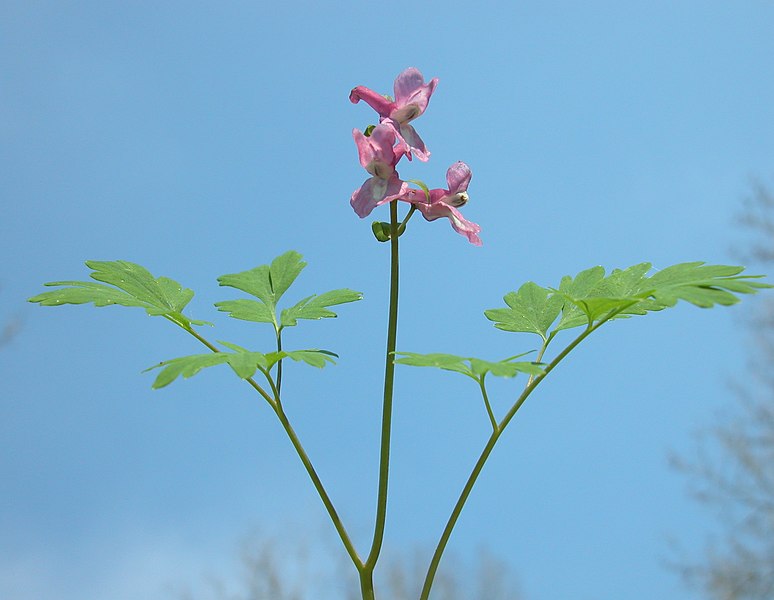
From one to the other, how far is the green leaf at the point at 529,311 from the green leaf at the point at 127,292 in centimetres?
63

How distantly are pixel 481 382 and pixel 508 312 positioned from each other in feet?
1.34

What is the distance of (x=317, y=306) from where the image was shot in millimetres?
1585

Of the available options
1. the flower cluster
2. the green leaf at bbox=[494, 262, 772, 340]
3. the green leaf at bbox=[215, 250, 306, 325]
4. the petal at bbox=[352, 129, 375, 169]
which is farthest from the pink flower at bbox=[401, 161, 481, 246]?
the green leaf at bbox=[215, 250, 306, 325]

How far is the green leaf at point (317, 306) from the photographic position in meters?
1.55

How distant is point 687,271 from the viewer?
1.40m

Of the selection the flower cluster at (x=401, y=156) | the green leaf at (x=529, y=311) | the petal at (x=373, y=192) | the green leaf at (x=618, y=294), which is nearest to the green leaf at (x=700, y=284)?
the green leaf at (x=618, y=294)

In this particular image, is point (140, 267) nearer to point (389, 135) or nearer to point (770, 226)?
point (389, 135)

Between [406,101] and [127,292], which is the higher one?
[406,101]

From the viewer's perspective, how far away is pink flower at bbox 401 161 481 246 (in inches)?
56.0

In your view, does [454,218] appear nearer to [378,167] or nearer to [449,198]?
[449,198]

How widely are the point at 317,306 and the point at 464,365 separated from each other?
0.46m

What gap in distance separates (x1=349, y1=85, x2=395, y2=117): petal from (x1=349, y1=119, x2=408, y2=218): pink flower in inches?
1.8

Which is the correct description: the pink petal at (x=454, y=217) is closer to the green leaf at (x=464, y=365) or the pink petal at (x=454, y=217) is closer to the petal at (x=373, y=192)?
the petal at (x=373, y=192)

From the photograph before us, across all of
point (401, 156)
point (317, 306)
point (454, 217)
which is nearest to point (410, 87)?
point (401, 156)
